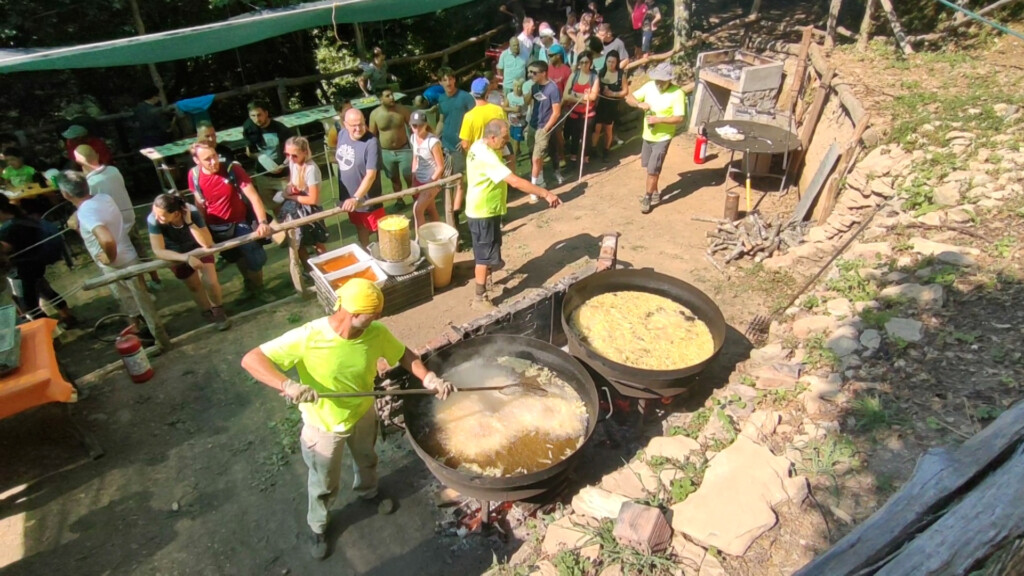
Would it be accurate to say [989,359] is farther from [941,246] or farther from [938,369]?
[941,246]

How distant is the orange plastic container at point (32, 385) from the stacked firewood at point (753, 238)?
7.44 metres

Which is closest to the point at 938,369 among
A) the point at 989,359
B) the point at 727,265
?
the point at 989,359

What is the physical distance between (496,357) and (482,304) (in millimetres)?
2035

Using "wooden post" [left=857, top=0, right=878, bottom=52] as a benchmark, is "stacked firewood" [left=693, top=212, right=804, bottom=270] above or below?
below

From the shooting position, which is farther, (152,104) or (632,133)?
(632,133)

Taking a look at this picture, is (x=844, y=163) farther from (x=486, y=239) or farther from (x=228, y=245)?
(x=228, y=245)

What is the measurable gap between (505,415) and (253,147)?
703cm

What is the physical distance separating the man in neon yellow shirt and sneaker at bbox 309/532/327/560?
710 centimetres

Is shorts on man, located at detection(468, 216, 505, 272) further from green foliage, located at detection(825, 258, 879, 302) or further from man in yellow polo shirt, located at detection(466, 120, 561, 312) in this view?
green foliage, located at detection(825, 258, 879, 302)

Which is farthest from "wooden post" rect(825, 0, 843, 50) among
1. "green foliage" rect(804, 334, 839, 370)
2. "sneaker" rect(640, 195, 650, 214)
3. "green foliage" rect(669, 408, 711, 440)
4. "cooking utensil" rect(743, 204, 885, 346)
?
"green foliage" rect(669, 408, 711, 440)

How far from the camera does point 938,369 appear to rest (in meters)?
4.66

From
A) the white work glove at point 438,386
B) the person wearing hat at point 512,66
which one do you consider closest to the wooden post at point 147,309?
the white work glove at point 438,386

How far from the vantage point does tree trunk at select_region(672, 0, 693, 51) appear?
13.3 metres

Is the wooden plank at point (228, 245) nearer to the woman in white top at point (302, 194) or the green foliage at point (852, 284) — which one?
the woman in white top at point (302, 194)
